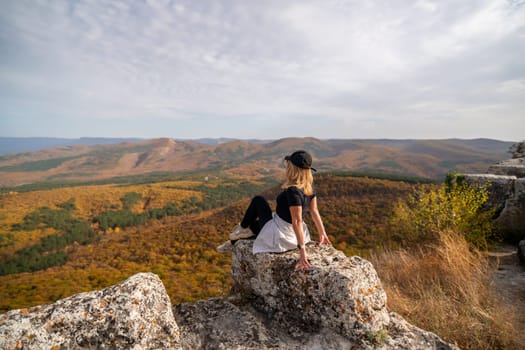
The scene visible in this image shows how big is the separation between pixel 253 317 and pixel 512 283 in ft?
→ 24.5

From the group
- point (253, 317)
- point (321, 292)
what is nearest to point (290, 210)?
point (321, 292)

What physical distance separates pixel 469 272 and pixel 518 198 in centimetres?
695

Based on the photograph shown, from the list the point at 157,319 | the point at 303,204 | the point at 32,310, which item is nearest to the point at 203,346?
the point at 157,319

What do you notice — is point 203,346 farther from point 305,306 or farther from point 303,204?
point 303,204

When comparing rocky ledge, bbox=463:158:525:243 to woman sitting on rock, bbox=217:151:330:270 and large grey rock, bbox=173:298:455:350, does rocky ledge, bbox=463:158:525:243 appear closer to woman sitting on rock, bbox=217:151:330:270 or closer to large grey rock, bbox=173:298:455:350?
large grey rock, bbox=173:298:455:350

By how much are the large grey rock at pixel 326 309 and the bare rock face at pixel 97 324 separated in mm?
742

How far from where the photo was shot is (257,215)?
17.9 feet

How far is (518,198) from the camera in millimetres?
10484

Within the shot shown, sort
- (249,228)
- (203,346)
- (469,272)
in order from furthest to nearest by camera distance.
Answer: (469,272) → (249,228) → (203,346)

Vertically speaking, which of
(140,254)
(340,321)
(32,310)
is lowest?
(140,254)

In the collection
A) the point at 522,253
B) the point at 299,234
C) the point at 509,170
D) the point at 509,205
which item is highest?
the point at 509,170

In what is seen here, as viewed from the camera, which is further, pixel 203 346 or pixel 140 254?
pixel 140 254

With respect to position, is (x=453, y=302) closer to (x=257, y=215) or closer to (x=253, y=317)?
(x=253, y=317)

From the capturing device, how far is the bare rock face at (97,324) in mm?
3008
